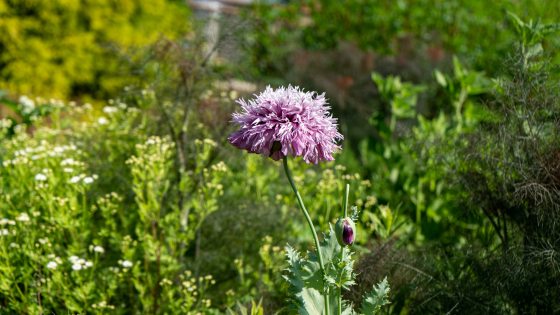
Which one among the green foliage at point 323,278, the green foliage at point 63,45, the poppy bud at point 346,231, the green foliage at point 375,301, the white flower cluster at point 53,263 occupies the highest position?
the green foliage at point 63,45

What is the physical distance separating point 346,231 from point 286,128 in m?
0.36

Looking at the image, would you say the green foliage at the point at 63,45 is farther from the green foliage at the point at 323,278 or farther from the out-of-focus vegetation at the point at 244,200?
the green foliage at the point at 323,278

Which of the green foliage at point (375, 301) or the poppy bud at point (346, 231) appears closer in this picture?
the poppy bud at point (346, 231)

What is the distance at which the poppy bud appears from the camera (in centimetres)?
223

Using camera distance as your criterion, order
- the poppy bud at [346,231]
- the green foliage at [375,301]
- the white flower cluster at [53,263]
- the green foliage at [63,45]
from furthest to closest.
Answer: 1. the green foliage at [63,45]
2. the white flower cluster at [53,263]
3. the green foliage at [375,301]
4. the poppy bud at [346,231]

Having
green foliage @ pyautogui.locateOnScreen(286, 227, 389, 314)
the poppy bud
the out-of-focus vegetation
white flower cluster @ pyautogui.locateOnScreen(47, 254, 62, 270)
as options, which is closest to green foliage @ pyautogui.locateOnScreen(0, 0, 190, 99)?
the out-of-focus vegetation

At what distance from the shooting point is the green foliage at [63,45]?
25.7ft

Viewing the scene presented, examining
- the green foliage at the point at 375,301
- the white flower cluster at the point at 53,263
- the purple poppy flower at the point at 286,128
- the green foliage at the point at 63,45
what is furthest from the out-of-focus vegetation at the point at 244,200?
the green foliage at the point at 63,45

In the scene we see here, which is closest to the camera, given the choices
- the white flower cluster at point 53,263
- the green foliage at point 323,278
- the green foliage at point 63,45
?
the green foliage at point 323,278

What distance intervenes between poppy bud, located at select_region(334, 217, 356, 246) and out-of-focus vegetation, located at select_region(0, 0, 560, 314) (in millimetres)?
366

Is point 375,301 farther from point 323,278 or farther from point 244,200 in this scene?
point 244,200

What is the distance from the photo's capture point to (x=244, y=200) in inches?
174

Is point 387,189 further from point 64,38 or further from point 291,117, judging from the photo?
point 64,38

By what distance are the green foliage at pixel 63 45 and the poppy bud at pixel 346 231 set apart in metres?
5.71
